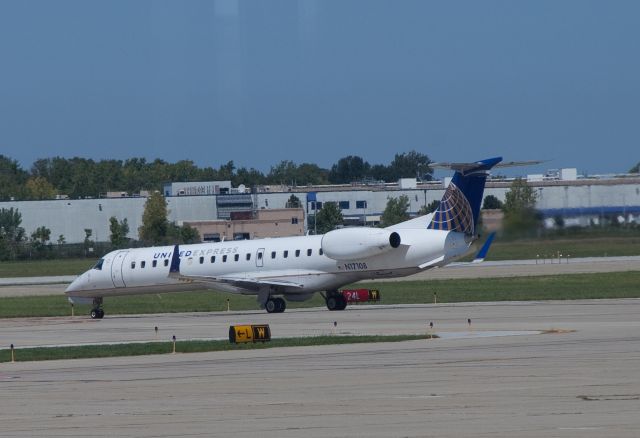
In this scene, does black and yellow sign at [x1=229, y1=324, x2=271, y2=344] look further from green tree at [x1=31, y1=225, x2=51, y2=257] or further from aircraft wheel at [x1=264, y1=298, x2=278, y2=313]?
green tree at [x1=31, y1=225, x2=51, y2=257]

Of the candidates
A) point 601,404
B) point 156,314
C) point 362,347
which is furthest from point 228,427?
point 156,314

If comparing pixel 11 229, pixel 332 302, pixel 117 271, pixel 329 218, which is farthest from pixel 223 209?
pixel 332 302

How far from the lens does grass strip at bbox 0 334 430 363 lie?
33.2m

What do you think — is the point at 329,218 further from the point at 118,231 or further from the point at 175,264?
the point at 175,264

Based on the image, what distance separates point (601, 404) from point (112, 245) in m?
99.0

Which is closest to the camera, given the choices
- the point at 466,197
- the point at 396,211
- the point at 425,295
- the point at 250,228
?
the point at 466,197

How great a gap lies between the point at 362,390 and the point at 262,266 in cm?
3084

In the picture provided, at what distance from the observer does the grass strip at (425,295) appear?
55438mm

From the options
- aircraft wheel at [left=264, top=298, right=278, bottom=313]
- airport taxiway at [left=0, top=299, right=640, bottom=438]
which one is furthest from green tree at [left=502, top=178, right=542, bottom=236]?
airport taxiway at [left=0, top=299, right=640, bottom=438]

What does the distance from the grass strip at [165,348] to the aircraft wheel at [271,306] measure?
16146 millimetres

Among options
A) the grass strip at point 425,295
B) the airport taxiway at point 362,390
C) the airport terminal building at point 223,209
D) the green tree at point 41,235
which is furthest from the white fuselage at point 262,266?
the green tree at point 41,235

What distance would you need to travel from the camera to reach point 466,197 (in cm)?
4828

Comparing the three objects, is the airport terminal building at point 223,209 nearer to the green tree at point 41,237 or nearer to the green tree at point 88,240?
the green tree at point 88,240

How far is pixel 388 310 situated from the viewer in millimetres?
49594
